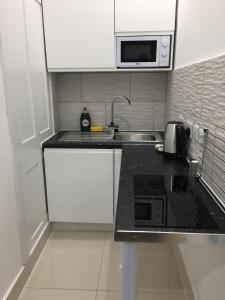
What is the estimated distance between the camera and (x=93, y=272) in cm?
180

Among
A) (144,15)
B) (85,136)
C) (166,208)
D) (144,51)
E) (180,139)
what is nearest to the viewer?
(166,208)

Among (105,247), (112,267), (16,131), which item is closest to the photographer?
(16,131)

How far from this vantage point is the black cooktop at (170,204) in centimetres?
89

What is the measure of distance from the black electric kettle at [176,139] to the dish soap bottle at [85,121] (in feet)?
3.57

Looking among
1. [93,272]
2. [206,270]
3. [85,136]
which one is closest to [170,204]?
[206,270]

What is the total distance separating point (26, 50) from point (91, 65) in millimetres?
590

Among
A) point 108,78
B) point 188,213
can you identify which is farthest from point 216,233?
point 108,78

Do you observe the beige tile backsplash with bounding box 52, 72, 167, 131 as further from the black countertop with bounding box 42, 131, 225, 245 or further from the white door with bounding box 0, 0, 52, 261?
the black countertop with bounding box 42, 131, 225, 245

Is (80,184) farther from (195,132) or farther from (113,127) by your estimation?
(195,132)

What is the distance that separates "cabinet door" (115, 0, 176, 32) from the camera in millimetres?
1938

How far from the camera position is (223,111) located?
101 cm

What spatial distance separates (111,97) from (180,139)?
1147 millimetres

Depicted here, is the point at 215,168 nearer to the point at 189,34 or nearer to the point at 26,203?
the point at 189,34

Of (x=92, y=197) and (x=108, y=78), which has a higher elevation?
(x=108, y=78)
